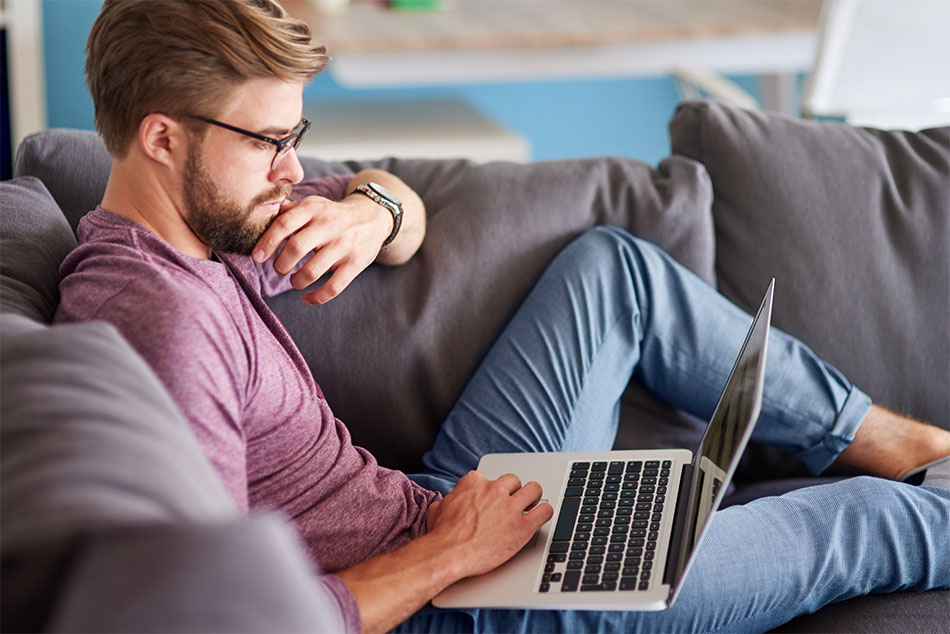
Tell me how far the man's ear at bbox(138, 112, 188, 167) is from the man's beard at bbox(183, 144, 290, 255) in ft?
0.04

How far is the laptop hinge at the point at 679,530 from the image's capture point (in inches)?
38.8

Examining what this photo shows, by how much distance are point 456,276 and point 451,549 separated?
0.51 meters

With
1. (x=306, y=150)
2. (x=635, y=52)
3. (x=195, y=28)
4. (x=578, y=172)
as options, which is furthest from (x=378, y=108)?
(x=195, y=28)

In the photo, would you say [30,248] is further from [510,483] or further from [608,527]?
[608,527]

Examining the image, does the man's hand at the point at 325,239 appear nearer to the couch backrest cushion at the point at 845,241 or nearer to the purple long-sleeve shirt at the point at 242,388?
the purple long-sleeve shirt at the point at 242,388

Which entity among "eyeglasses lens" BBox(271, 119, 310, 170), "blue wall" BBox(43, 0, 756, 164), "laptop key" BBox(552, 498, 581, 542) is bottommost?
"blue wall" BBox(43, 0, 756, 164)

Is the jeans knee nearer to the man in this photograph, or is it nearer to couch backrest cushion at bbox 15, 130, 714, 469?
couch backrest cushion at bbox 15, 130, 714, 469

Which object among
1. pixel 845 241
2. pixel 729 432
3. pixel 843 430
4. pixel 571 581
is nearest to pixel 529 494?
pixel 571 581

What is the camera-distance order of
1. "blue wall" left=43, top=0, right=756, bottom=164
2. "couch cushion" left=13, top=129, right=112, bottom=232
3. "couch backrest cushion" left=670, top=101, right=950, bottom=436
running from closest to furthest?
"couch cushion" left=13, top=129, right=112, bottom=232
"couch backrest cushion" left=670, top=101, right=950, bottom=436
"blue wall" left=43, top=0, right=756, bottom=164

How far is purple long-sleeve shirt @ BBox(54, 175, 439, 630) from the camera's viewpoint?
0.87 meters

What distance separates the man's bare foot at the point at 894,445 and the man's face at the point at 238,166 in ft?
2.87

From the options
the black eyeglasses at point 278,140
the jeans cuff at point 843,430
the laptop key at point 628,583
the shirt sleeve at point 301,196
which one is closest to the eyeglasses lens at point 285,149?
the black eyeglasses at point 278,140

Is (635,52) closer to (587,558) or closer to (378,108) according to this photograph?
(378,108)

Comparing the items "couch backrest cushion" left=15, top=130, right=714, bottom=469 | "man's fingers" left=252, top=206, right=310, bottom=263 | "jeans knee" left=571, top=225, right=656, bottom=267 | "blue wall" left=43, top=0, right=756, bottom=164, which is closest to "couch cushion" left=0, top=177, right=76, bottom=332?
"couch backrest cushion" left=15, top=130, right=714, bottom=469
